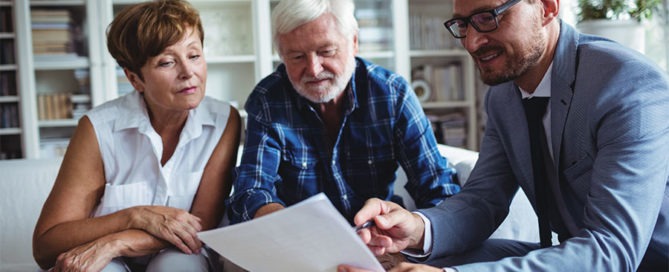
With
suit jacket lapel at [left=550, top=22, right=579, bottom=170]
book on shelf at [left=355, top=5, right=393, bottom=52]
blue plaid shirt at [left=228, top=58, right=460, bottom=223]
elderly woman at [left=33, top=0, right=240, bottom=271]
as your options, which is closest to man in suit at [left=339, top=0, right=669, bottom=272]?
suit jacket lapel at [left=550, top=22, right=579, bottom=170]

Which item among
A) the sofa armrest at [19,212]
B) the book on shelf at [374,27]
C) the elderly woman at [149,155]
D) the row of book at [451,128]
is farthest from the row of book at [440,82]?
A: the sofa armrest at [19,212]

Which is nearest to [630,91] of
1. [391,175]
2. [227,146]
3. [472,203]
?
[472,203]

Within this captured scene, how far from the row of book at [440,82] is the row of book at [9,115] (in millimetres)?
2500

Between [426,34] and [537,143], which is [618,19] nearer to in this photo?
[426,34]

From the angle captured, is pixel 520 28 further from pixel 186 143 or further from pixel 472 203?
pixel 186 143

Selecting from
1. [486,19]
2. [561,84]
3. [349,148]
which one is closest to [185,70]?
[349,148]

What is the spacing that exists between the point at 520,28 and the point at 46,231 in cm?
116

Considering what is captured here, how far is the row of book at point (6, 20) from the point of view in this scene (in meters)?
3.81

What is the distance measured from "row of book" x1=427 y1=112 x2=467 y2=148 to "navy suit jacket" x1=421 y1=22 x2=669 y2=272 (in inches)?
116

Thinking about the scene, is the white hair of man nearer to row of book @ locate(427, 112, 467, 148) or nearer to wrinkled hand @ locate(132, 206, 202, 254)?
wrinkled hand @ locate(132, 206, 202, 254)

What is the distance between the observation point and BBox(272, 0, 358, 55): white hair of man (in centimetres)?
153

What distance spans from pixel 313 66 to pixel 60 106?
2.86m

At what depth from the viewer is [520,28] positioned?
3.74ft

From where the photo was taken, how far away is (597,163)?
1019 mm
